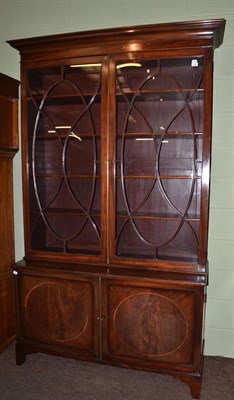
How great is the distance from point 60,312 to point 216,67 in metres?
2.10

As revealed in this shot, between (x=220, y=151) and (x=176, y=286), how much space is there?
1.05 metres

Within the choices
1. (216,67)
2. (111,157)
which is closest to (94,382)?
(111,157)

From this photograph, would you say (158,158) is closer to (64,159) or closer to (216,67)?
(64,159)

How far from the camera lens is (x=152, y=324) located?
207 cm

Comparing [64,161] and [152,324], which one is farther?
[64,161]

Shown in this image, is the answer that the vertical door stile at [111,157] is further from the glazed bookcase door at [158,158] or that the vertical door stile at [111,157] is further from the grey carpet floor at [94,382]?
the grey carpet floor at [94,382]

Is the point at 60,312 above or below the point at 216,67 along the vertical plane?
below

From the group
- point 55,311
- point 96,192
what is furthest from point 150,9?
point 55,311

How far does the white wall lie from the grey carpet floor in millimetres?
324

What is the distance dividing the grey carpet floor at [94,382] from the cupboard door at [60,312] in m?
0.20

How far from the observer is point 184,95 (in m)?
2.09

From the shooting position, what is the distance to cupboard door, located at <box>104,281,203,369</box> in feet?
6.57

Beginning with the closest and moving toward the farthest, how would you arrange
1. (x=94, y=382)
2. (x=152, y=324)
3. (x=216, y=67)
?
(x=152, y=324), (x=94, y=382), (x=216, y=67)

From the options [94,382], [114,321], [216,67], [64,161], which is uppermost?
[216,67]
